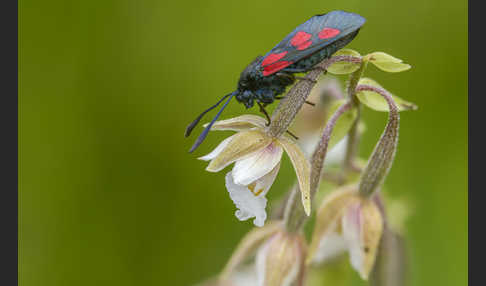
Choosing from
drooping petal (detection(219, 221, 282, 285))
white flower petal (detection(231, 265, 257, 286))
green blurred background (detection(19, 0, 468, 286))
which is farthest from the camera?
green blurred background (detection(19, 0, 468, 286))

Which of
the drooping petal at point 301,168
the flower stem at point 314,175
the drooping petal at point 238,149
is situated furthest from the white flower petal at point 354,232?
the drooping petal at point 238,149

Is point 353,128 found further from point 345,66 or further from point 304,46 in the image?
point 304,46

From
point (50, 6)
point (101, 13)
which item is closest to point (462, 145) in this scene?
point (101, 13)

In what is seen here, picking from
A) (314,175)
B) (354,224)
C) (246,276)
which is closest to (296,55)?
(314,175)

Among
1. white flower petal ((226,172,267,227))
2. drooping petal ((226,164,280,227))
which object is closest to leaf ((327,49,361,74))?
drooping petal ((226,164,280,227))

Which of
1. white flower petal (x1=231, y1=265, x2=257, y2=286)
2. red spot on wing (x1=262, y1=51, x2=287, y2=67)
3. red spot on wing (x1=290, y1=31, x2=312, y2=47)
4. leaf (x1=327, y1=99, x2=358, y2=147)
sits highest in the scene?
red spot on wing (x1=290, y1=31, x2=312, y2=47)

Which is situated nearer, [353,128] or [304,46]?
[304,46]

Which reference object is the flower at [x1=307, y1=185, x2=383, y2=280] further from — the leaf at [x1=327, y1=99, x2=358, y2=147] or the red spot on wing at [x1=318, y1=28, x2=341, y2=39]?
the red spot on wing at [x1=318, y1=28, x2=341, y2=39]
